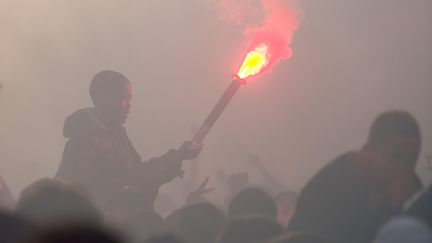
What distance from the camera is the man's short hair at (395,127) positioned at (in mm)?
4164

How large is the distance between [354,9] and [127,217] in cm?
1406

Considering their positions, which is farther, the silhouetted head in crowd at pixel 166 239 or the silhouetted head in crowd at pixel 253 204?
the silhouetted head in crowd at pixel 253 204

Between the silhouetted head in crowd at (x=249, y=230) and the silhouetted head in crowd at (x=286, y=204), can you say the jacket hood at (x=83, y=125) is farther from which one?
the silhouetted head in crowd at (x=249, y=230)

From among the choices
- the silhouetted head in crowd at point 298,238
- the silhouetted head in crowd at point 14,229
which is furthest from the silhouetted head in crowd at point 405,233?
the silhouetted head in crowd at point 14,229

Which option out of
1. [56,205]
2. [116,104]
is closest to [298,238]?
[56,205]

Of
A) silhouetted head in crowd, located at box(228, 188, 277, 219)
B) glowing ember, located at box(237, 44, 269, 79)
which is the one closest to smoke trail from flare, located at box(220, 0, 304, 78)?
glowing ember, located at box(237, 44, 269, 79)

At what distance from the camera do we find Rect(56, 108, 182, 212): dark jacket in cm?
649

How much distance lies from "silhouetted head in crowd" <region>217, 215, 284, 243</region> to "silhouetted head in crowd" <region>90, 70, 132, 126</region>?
3.47 meters

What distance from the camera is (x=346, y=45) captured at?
18.0m

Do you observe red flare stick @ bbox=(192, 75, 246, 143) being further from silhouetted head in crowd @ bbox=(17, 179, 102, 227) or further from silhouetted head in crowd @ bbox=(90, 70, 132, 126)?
silhouetted head in crowd @ bbox=(17, 179, 102, 227)

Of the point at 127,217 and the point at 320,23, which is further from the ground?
the point at 320,23

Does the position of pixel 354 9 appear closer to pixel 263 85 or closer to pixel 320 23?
pixel 320 23

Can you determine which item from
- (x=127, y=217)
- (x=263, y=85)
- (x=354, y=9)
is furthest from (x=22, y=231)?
(x=263, y=85)

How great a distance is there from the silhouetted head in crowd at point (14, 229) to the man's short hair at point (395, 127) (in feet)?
7.46
